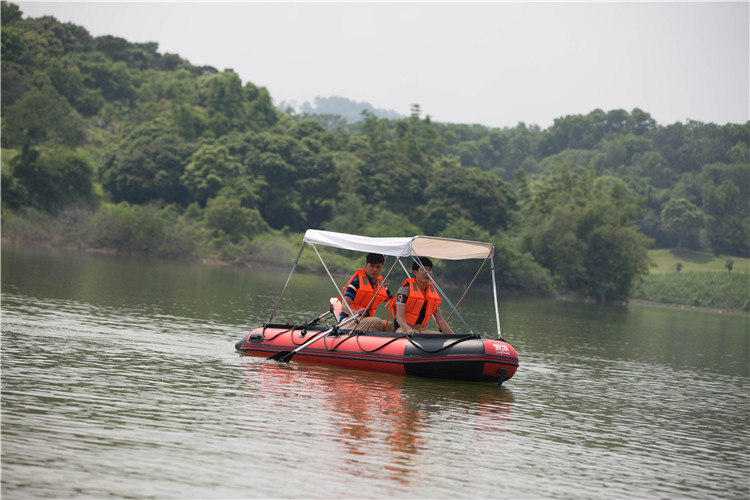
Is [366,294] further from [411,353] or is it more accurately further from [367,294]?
[411,353]

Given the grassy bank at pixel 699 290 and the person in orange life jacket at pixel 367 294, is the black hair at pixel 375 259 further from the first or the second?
the grassy bank at pixel 699 290

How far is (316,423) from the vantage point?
33.8 ft

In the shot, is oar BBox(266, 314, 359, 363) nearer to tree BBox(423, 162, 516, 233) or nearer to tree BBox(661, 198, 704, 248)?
tree BBox(423, 162, 516, 233)

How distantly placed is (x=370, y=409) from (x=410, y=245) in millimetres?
3436

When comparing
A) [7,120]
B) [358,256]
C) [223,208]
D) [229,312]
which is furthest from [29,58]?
[229,312]

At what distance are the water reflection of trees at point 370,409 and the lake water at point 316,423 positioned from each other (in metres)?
0.04

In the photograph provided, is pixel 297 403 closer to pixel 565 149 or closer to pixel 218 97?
pixel 218 97

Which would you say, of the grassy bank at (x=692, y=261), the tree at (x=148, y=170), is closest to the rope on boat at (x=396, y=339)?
the tree at (x=148, y=170)

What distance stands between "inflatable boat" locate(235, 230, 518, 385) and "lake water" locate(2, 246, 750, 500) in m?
0.31

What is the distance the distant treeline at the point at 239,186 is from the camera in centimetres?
5816

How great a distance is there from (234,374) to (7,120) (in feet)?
191

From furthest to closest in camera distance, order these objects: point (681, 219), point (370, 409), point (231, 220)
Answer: point (681, 219) < point (231, 220) < point (370, 409)

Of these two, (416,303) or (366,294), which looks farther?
(366,294)

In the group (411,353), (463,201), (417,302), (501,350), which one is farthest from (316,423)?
(463,201)
